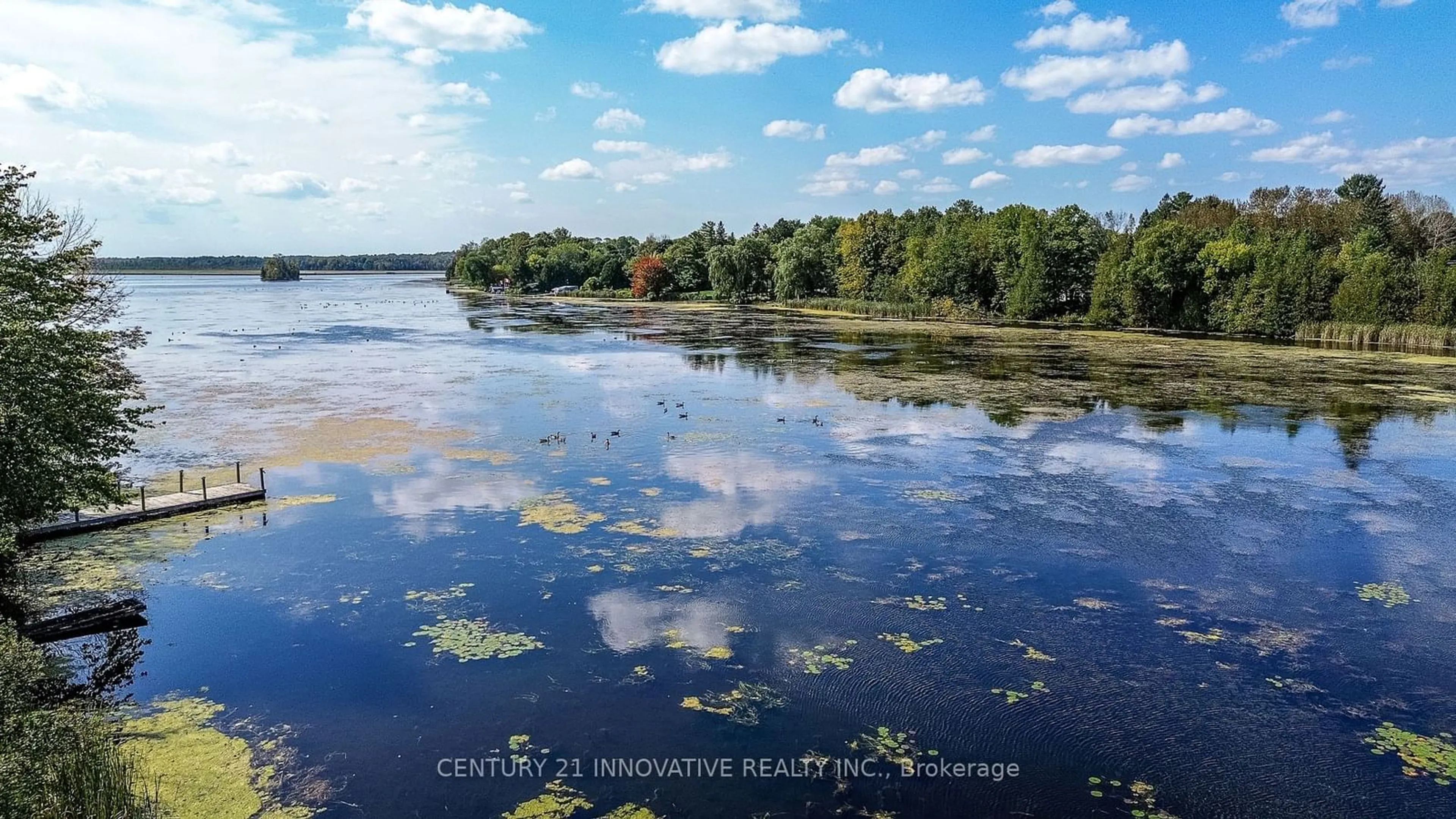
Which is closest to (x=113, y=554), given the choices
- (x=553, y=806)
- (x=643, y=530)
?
(x=643, y=530)

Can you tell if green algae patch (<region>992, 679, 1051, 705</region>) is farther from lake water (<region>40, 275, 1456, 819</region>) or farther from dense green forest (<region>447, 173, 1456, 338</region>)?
dense green forest (<region>447, 173, 1456, 338</region>)

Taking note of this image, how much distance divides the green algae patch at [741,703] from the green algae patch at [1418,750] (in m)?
7.17

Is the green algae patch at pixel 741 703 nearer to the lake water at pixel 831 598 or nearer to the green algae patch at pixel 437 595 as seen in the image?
the lake water at pixel 831 598

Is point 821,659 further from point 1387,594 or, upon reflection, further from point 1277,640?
point 1387,594

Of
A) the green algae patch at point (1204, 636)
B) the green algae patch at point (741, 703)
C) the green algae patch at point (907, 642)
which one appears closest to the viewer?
the green algae patch at point (741, 703)

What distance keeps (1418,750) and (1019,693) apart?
453 centimetres

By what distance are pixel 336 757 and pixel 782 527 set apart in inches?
399

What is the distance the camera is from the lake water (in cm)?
1013

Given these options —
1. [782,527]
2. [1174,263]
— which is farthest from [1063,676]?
[1174,263]

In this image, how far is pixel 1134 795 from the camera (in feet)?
31.2

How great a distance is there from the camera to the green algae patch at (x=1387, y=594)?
14.7 meters

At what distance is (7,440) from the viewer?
1333 cm

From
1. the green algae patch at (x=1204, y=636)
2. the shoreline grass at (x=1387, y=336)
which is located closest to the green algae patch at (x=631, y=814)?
the green algae patch at (x=1204, y=636)

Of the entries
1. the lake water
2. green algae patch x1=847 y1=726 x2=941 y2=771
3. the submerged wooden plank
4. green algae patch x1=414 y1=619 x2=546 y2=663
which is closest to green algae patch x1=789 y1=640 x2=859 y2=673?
the lake water
